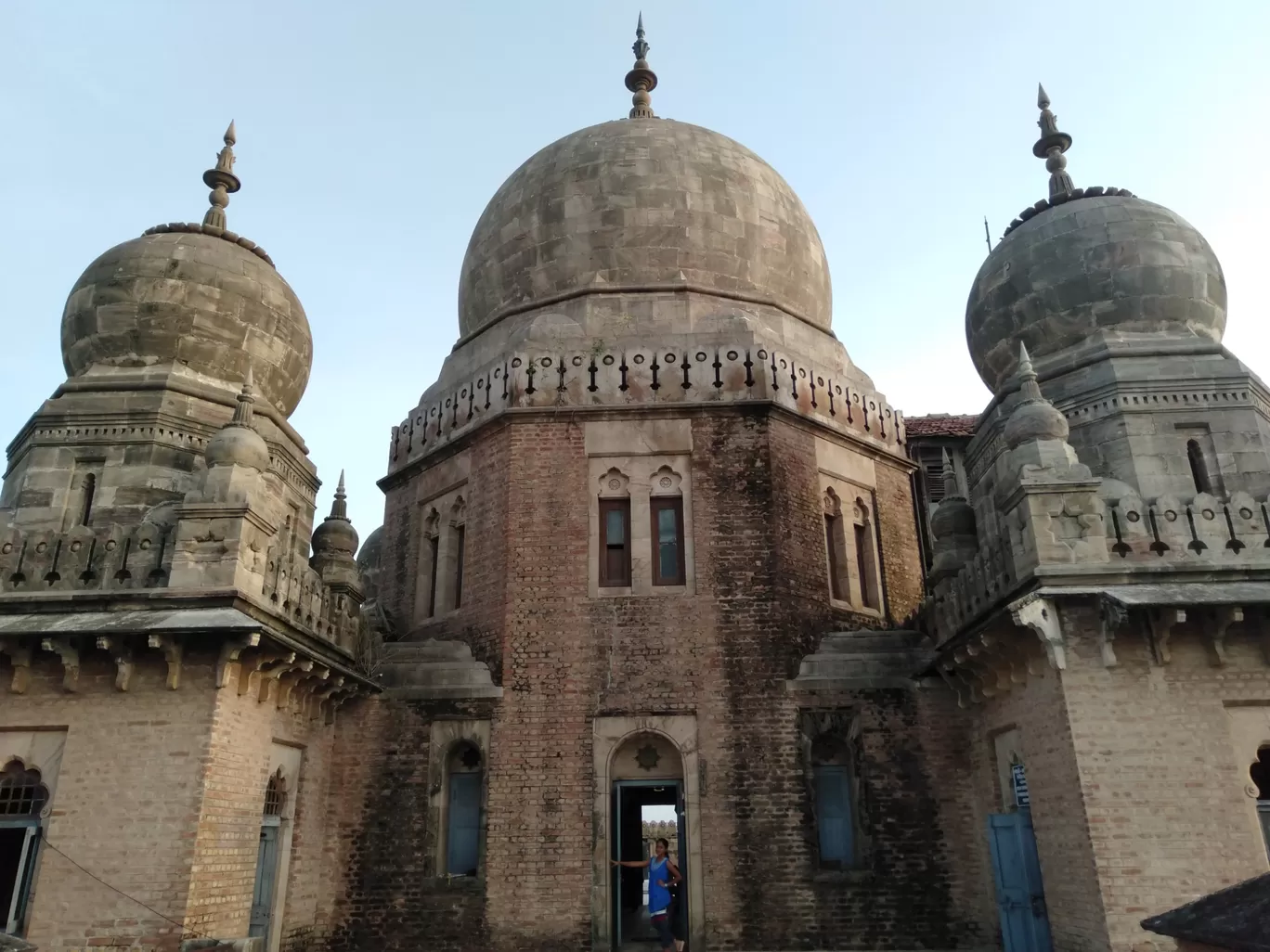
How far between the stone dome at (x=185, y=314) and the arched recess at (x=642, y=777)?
28.3ft

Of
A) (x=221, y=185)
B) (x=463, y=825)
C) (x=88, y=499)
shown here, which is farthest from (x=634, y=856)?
(x=221, y=185)

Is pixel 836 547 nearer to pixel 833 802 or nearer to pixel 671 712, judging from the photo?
pixel 833 802

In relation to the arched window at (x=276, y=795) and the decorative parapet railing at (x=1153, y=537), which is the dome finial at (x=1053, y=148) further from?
the arched window at (x=276, y=795)

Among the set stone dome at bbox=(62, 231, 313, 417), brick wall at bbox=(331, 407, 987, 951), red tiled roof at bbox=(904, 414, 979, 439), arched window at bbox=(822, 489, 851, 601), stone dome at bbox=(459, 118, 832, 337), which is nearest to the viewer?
brick wall at bbox=(331, 407, 987, 951)

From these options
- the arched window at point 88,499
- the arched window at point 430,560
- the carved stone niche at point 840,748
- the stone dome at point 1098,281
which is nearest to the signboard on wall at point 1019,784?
the carved stone niche at point 840,748

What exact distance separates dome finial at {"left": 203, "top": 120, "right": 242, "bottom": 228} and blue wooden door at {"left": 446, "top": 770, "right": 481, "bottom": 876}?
36.3 ft

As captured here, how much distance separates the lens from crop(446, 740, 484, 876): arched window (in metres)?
13.1

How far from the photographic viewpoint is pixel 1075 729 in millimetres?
10211

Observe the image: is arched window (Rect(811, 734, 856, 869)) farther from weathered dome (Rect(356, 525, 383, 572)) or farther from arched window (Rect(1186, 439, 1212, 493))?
weathered dome (Rect(356, 525, 383, 572))

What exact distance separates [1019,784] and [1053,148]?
12126 millimetres

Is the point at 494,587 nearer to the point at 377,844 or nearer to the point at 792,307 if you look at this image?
the point at 377,844

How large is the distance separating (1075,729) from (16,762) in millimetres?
11240

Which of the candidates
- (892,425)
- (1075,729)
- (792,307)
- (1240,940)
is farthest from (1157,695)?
(792,307)

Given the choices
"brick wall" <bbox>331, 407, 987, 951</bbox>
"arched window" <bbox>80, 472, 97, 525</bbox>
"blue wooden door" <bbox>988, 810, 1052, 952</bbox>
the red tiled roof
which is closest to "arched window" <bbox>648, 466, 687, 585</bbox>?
"brick wall" <bbox>331, 407, 987, 951</bbox>
